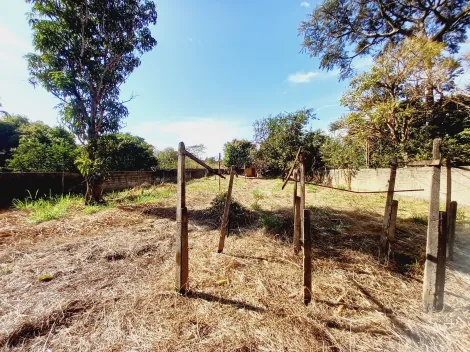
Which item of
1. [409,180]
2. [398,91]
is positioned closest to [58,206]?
[409,180]

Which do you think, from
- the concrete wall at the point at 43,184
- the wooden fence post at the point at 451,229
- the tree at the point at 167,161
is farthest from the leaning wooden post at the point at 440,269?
the tree at the point at 167,161

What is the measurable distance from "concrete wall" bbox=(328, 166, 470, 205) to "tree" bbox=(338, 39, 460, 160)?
122cm

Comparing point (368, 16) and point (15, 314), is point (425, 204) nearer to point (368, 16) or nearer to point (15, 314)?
point (15, 314)

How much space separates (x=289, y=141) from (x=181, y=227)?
44.3 feet

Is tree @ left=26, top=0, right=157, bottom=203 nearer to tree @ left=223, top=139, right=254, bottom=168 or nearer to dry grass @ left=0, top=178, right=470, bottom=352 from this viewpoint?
dry grass @ left=0, top=178, right=470, bottom=352

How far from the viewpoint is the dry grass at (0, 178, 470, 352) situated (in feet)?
5.20

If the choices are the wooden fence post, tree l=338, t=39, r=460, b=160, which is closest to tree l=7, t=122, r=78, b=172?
the wooden fence post

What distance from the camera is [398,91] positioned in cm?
809

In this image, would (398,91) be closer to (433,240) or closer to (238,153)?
(433,240)

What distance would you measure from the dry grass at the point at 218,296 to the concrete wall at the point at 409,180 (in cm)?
343

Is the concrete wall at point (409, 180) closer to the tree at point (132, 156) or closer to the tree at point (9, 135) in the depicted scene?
the tree at point (132, 156)

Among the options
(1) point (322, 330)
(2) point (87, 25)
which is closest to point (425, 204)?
(1) point (322, 330)

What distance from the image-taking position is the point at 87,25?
595 centimetres

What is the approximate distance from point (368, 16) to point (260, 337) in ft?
53.9
